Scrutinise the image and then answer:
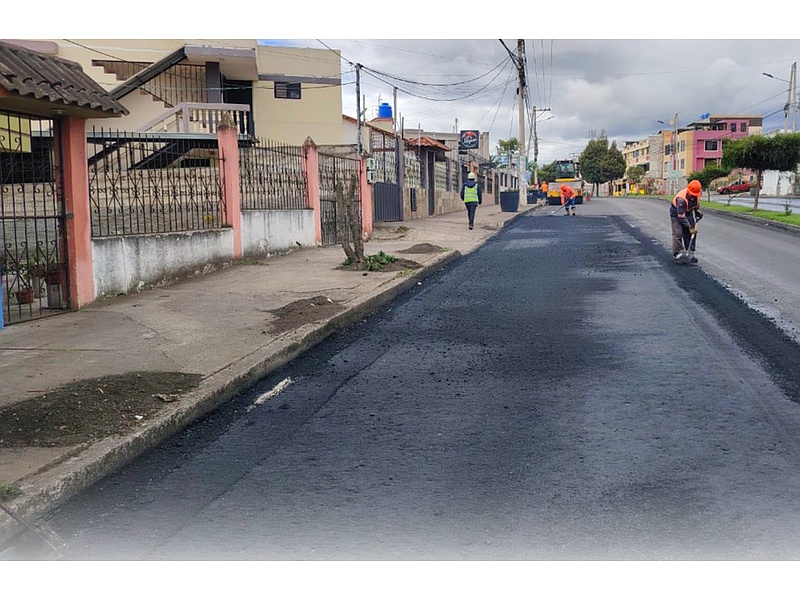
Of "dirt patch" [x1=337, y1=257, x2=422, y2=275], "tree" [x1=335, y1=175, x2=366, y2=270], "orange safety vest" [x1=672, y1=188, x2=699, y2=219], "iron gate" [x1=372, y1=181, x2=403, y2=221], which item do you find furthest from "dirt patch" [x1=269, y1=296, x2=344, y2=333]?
"iron gate" [x1=372, y1=181, x2=403, y2=221]

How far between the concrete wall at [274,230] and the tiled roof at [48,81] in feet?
16.6

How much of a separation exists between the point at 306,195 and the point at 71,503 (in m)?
13.9

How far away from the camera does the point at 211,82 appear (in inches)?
1048

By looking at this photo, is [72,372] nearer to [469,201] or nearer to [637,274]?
[637,274]

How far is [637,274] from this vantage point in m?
13.2

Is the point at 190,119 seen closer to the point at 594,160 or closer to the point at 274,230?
the point at 274,230

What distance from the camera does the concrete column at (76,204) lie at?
9656 millimetres

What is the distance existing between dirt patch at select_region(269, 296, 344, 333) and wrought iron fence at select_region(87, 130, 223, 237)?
3.03 m

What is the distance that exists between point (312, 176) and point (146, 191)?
637 centimetres

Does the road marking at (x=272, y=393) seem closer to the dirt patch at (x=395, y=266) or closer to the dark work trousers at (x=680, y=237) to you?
the dirt patch at (x=395, y=266)

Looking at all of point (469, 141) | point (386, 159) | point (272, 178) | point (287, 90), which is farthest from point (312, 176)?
point (469, 141)

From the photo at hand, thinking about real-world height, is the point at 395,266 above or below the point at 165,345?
above

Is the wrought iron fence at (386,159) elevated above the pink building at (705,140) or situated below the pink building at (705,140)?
below

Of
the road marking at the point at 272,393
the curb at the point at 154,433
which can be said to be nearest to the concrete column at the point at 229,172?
the curb at the point at 154,433
